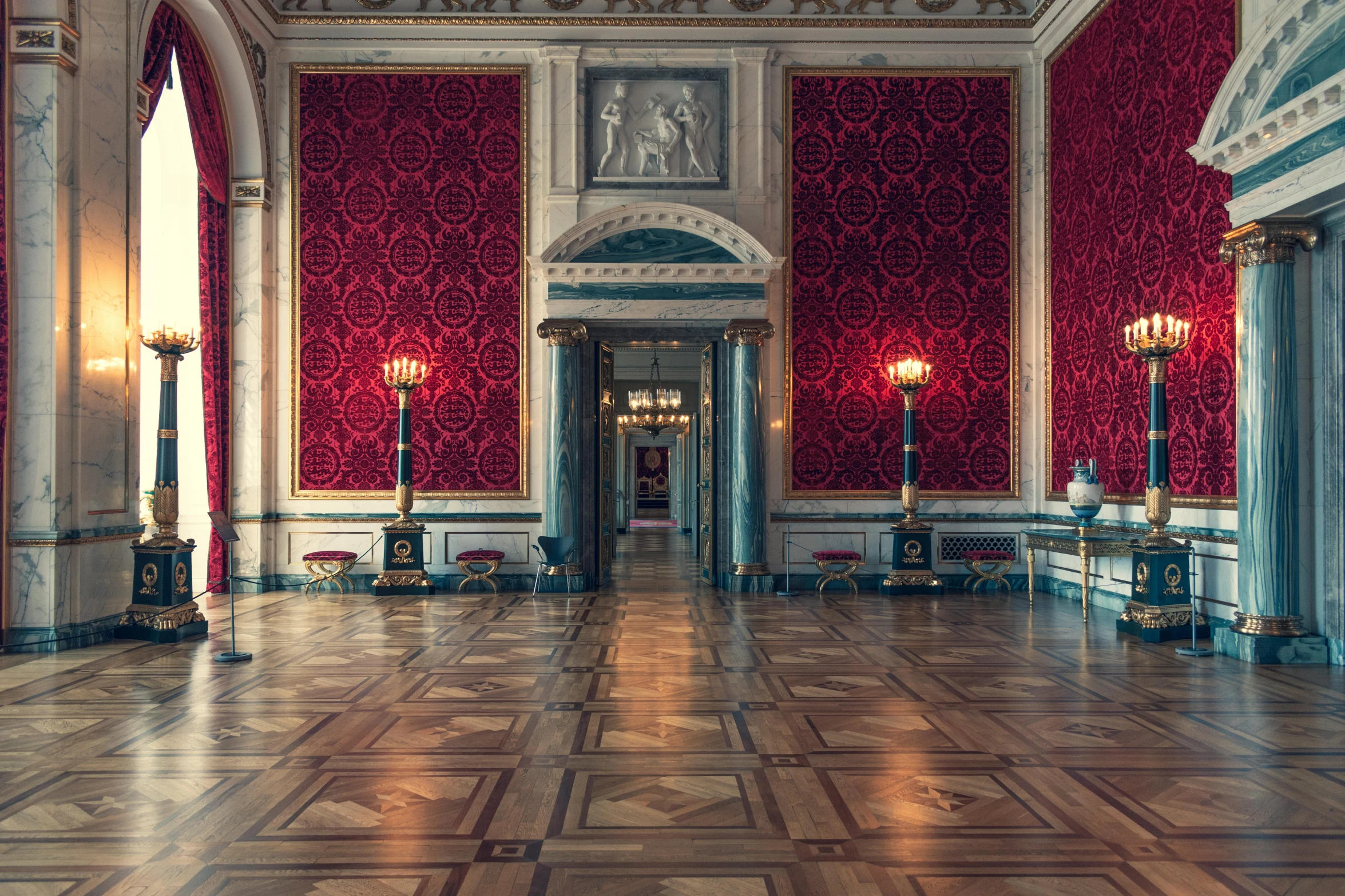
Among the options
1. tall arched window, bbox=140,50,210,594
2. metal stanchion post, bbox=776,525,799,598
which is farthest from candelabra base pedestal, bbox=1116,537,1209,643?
tall arched window, bbox=140,50,210,594

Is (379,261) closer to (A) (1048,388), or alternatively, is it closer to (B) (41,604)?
(B) (41,604)

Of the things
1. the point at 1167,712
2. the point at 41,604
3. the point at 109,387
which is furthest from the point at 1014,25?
the point at 41,604

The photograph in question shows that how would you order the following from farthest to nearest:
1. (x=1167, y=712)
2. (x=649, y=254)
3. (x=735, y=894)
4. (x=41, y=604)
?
(x=649, y=254) < (x=41, y=604) < (x=1167, y=712) < (x=735, y=894)

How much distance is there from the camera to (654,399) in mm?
18906

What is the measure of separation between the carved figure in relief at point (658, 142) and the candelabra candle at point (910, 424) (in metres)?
3.69

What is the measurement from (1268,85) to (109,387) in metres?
8.97

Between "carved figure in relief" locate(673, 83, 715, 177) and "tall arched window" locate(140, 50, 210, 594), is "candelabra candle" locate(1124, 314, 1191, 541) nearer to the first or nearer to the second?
"carved figure in relief" locate(673, 83, 715, 177)

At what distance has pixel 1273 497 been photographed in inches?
248

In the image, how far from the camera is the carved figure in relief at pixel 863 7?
1077 centimetres

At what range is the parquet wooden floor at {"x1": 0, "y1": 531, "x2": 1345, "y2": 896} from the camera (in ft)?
9.64

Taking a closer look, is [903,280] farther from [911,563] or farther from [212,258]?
[212,258]

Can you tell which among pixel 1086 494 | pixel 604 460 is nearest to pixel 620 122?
pixel 604 460

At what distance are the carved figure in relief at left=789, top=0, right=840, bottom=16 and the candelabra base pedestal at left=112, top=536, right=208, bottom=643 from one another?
8.97 m

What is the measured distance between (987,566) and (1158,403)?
11.8ft
